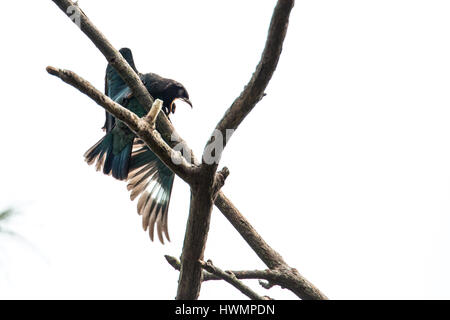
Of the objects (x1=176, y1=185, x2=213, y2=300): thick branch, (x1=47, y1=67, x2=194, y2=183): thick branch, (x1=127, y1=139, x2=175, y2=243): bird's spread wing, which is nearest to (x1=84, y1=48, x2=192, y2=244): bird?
(x1=127, y1=139, x2=175, y2=243): bird's spread wing

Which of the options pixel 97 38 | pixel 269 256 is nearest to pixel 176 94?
pixel 97 38

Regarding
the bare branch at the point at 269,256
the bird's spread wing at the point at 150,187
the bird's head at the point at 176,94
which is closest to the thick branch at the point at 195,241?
the bare branch at the point at 269,256

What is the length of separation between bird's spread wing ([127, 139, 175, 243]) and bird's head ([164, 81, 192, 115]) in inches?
21.3

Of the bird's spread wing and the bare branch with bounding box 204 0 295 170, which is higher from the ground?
the bird's spread wing

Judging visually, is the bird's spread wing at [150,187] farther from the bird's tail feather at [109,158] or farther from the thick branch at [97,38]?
the thick branch at [97,38]

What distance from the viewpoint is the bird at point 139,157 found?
5875 mm

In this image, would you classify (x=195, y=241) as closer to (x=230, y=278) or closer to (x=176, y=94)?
(x=230, y=278)

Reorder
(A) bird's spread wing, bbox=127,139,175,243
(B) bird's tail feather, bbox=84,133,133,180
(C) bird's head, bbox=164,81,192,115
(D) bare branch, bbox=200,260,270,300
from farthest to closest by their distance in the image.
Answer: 1. (C) bird's head, bbox=164,81,192,115
2. (B) bird's tail feather, bbox=84,133,133,180
3. (A) bird's spread wing, bbox=127,139,175,243
4. (D) bare branch, bbox=200,260,270,300

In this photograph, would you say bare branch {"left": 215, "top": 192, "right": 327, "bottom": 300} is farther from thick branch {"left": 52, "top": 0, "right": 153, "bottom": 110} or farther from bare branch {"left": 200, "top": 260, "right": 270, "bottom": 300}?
thick branch {"left": 52, "top": 0, "right": 153, "bottom": 110}

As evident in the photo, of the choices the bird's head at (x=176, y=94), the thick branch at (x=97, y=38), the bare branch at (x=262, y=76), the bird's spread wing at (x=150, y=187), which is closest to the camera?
the bare branch at (x=262, y=76)

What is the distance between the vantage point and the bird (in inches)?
231

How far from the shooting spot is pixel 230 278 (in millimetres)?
3629

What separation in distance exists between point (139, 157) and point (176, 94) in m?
0.78
